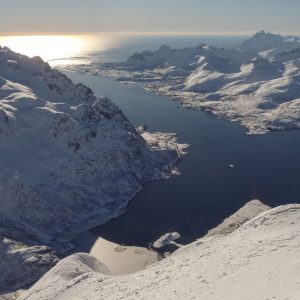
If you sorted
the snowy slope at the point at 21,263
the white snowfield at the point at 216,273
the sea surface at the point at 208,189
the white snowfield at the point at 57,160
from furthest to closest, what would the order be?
the sea surface at the point at 208,189, the white snowfield at the point at 57,160, the snowy slope at the point at 21,263, the white snowfield at the point at 216,273

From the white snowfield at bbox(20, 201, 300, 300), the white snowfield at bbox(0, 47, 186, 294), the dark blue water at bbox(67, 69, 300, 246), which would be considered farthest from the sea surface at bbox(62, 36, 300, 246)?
the white snowfield at bbox(20, 201, 300, 300)

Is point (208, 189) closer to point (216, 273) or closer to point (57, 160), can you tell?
point (57, 160)

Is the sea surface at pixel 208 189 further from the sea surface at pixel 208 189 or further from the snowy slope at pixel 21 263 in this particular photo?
the snowy slope at pixel 21 263

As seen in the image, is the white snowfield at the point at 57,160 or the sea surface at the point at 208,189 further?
the sea surface at the point at 208,189

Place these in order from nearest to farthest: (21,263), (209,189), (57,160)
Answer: (21,263)
(57,160)
(209,189)

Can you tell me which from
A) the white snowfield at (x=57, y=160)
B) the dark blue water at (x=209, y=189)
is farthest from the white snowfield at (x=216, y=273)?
the dark blue water at (x=209, y=189)

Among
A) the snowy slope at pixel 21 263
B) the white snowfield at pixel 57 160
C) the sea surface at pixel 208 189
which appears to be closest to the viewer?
the snowy slope at pixel 21 263

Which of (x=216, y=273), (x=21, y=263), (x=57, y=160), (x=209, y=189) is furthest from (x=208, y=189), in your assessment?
(x=216, y=273)
